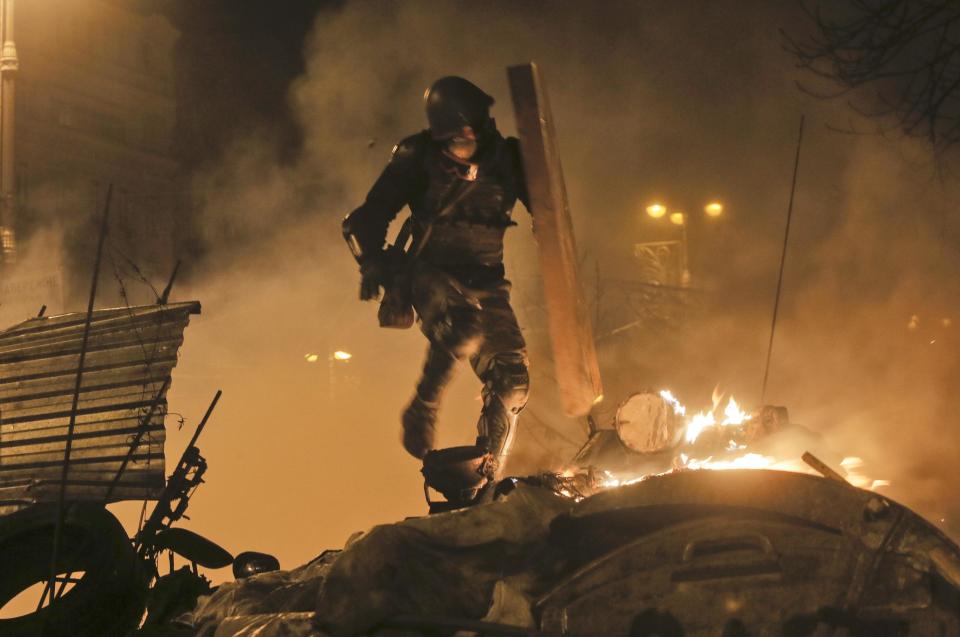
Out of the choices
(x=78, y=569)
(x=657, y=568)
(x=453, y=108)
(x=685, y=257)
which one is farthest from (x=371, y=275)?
(x=685, y=257)

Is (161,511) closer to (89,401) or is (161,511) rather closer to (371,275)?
(89,401)

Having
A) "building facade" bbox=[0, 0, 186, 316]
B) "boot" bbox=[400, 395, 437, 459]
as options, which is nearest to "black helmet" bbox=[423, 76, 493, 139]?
"boot" bbox=[400, 395, 437, 459]

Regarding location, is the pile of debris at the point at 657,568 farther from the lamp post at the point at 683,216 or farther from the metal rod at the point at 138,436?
the lamp post at the point at 683,216

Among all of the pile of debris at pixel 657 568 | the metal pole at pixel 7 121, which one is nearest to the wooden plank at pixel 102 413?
the pile of debris at pixel 657 568

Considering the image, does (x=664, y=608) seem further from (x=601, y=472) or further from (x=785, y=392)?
(x=785, y=392)

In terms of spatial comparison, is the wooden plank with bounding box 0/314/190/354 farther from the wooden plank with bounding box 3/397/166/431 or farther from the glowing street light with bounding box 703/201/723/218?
the glowing street light with bounding box 703/201/723/218

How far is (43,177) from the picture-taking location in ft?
87.9

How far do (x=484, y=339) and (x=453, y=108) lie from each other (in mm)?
1305

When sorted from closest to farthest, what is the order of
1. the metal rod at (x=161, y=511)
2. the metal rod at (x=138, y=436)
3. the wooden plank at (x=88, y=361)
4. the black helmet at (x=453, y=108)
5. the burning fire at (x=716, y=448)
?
the metal rod at (x=161, y=511) < the metal rod at (x=138, y=436) < the black helmet at (x=453, y=108) < the wooden plank at (x=88, y=361) < the burning fire at (x=716, y=448)

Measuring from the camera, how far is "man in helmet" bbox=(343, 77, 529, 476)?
5.65 m

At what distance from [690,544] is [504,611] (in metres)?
0.62

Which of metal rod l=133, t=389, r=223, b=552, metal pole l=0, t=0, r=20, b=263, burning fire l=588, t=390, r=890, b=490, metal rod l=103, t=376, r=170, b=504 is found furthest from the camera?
metal pole l=0, t=0, r=20, b=263

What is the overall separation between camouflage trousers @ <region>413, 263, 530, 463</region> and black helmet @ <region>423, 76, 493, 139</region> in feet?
2.60

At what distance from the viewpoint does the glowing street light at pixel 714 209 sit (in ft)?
54.6
